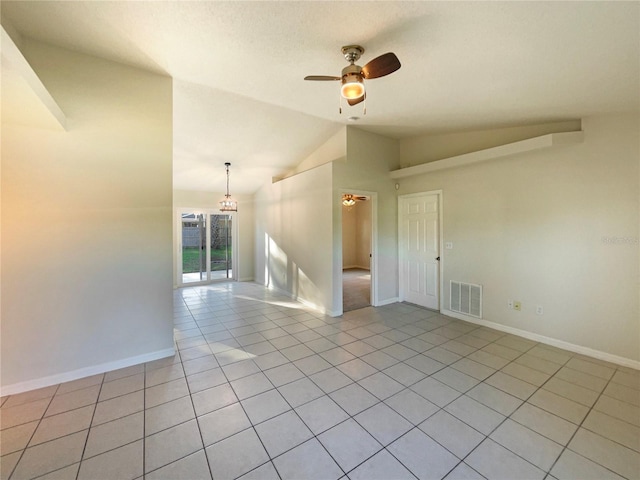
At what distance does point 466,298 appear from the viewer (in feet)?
14.2

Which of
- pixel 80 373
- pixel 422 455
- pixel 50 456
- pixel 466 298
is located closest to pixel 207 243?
pixel 80 373

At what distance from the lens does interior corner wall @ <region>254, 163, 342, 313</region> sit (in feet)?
15.4

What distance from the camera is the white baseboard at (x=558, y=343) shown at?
2.95 m

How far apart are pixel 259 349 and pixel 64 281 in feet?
6.90

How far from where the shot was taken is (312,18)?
2064mm

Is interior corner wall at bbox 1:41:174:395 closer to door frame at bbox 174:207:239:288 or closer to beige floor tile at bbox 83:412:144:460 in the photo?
beige floor tile at bbox 83:412:144:460

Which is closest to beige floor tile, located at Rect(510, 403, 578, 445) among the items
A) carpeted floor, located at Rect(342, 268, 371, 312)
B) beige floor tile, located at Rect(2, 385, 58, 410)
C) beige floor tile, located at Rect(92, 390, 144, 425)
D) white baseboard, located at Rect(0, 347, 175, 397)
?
carpeted floor, located at Rect(342, 268, 371, 312)

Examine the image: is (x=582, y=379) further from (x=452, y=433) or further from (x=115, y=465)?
(x=115, y=465)

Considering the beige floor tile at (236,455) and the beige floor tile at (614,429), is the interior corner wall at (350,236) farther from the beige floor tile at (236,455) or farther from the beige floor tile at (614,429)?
the beige floor tile at (236,455)

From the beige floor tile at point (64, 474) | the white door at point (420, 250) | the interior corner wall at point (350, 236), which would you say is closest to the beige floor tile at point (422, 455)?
the beige floor tile at point (64, 474)

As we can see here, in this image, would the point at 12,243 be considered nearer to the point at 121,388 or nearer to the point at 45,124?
the point at 45,124

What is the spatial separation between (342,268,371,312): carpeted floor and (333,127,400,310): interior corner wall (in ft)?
1.54

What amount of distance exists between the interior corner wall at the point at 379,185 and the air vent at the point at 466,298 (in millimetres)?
→ 1134

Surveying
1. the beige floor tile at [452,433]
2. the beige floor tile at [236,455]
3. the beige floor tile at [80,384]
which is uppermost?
the beige floor tile at [80,384]
